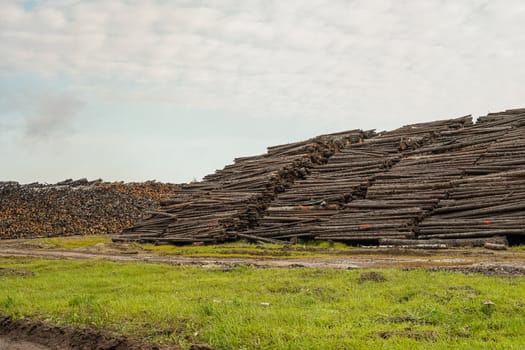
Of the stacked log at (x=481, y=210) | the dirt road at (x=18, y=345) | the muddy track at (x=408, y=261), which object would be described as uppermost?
the stacked log at (x=481, y=210)

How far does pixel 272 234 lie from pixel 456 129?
46.5 ft

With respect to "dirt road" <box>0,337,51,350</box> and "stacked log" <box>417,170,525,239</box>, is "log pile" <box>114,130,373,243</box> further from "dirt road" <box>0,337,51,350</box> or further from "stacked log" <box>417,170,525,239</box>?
"dirt road" <box>0,337,51,350</box>

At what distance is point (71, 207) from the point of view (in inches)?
1854

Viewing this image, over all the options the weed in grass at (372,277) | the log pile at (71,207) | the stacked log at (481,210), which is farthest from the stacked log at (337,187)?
the log pile at (71,207)

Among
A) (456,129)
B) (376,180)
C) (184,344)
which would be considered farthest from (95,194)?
(184,344)

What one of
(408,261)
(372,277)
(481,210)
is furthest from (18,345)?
(481,210)

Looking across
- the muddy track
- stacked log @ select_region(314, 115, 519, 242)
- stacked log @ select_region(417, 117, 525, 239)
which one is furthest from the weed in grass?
stacked log @ select_region(314, 115, 519, 242)

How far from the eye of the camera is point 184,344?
9367 millimetres

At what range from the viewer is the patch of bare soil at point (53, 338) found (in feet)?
32.2

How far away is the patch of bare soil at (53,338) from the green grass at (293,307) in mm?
404

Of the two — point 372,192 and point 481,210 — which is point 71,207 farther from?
point 481,210

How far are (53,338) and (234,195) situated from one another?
2655 centimetres

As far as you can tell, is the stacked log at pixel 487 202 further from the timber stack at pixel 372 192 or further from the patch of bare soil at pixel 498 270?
the patch of bare soil at pixel 498 270

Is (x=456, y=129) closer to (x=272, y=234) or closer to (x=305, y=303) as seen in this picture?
(x=272, y=234)
